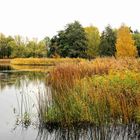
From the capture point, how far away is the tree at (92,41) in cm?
5658

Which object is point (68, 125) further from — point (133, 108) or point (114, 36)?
point (114, 36)

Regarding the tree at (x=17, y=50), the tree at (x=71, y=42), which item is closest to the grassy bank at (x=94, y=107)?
the tree at (x=71, y=42)

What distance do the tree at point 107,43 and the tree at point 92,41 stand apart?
330cm

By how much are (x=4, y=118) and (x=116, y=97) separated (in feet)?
11.6

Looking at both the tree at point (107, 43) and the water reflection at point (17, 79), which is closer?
the water reflection at point (17, 79)

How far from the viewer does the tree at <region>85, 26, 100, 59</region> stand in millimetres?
56578

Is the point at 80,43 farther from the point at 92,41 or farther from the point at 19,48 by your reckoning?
the point at 19,48

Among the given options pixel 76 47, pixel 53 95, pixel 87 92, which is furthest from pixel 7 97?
pixel 76 47

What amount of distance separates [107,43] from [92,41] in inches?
273

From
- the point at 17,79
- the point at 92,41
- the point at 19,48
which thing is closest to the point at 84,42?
the point at 92,41

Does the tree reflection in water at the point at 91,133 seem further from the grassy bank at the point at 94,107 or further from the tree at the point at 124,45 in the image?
the tree at the point at 124,45

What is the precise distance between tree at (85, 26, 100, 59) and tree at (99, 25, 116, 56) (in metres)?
3.30

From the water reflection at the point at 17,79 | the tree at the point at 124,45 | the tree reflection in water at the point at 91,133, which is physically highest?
the tree at the point at 124,45

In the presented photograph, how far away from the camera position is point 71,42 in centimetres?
5419
